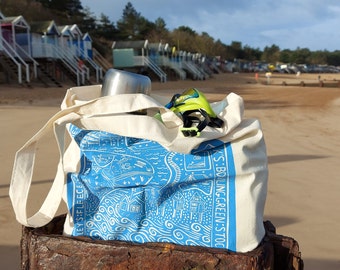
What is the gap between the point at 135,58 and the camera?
1281 inches

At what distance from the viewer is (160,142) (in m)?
1.20

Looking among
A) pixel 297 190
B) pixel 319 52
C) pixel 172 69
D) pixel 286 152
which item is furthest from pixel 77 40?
pixel 319 52

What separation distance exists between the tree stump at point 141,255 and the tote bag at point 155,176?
0.06 m

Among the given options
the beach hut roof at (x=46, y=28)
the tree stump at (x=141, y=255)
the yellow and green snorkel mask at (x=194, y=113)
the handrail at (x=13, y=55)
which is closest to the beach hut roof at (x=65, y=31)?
the beach hut roof at (x=46, y=28)

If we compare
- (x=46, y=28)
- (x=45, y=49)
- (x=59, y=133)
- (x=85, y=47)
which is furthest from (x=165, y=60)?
(x=59, y=133)

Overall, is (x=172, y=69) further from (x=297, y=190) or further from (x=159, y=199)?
(x=159, y=199)

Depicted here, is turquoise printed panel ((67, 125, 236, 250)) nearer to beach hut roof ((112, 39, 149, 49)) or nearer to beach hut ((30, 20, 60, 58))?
beach hut ((30, 20, 60, 58))

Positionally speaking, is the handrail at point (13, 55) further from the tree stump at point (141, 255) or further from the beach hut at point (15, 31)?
the tree stump at point (141, 255)

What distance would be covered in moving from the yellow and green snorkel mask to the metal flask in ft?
0.42

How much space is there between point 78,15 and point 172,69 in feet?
55.6

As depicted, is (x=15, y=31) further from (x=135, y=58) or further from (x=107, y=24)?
(x=107, y=24)

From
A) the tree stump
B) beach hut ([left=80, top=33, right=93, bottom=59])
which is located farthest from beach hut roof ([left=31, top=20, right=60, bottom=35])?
the tree stump

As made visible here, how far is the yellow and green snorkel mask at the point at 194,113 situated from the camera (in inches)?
47.9

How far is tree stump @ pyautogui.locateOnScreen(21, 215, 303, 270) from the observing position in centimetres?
113
